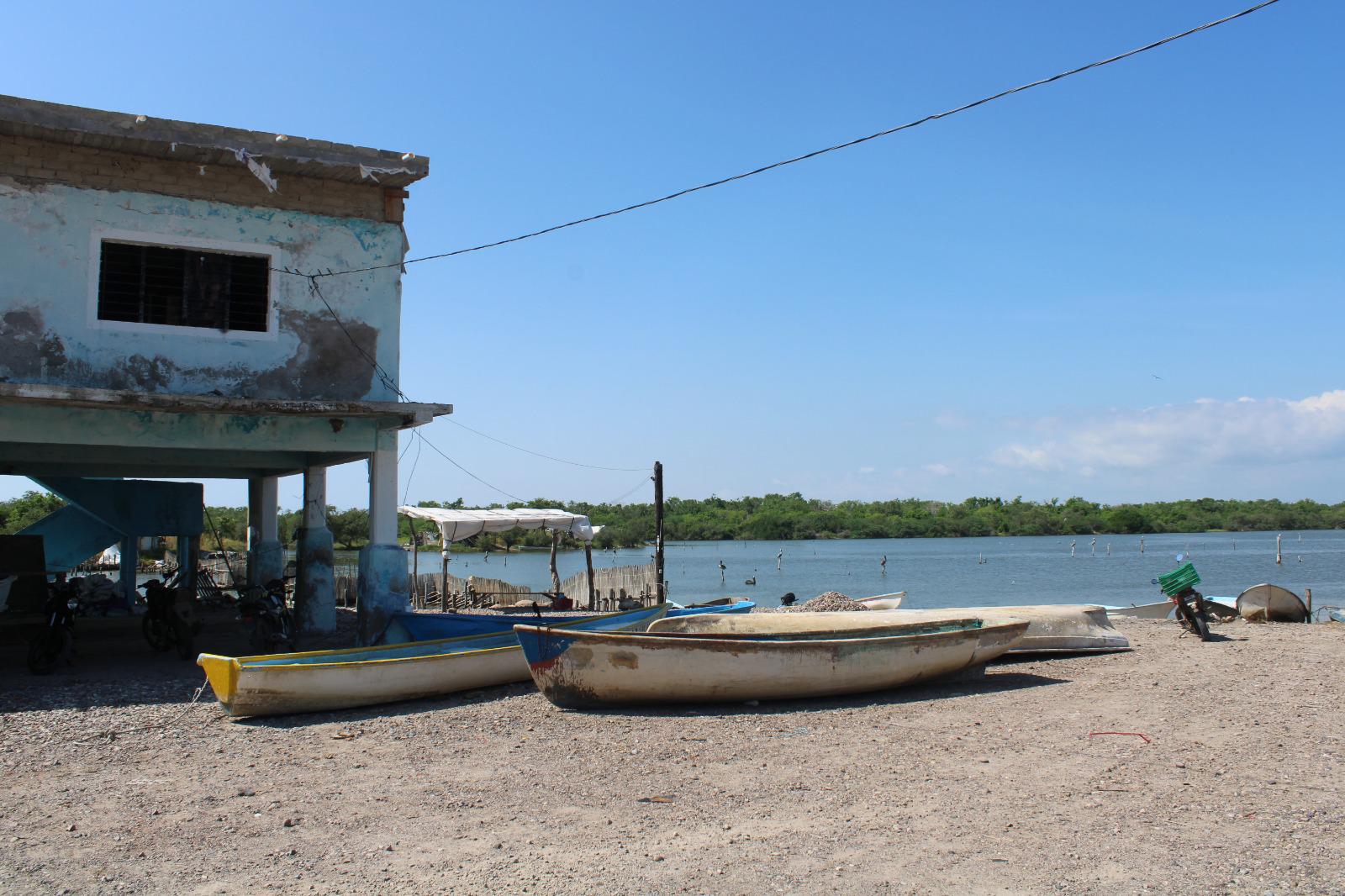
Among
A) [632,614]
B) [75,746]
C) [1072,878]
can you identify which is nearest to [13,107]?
[75,746]

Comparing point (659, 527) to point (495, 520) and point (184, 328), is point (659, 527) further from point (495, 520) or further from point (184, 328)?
point (184, 328)

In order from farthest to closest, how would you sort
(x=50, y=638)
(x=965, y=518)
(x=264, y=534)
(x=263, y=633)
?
(x=965, y=518), (x=264, y=534), (x=263, y=633), (x=50, y=638)

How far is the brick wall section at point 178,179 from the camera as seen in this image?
40.3 ft

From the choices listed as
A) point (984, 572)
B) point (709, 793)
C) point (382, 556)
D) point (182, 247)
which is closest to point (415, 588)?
point (382, 556)

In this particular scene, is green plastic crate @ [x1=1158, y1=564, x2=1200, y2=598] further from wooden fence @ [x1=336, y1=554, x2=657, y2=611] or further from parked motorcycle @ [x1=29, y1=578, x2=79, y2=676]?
wooden fence @ [x1=336, y1=554, x2=657, y2=611]

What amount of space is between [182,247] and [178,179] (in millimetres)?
854

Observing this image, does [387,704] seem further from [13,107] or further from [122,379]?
[13,107]

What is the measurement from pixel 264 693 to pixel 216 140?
23.0 ft

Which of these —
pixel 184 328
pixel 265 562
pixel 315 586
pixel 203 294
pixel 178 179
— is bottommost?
pixel 315 586

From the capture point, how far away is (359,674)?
1047 centimetres

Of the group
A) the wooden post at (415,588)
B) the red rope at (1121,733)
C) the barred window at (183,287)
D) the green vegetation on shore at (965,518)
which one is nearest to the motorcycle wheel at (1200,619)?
the red rope at (1121,733)

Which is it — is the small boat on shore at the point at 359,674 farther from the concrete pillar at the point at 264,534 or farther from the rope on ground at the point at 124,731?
the concrete pillar at the point at 264,534

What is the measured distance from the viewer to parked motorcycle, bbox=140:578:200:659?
1462cm

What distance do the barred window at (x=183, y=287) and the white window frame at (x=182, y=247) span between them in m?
0.06
